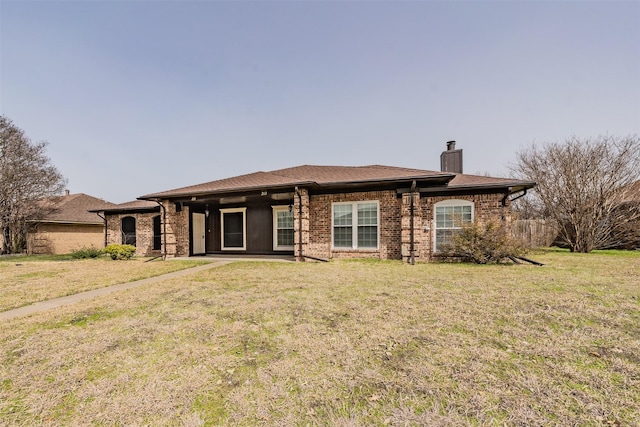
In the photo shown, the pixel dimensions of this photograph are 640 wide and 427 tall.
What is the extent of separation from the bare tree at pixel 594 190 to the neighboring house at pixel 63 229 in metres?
25.5

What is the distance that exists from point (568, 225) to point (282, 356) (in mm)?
17871

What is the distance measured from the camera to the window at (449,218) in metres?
9.62

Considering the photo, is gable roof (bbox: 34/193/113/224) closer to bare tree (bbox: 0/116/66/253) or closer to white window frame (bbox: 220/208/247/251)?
bare tree (bbox: 0/116/66/253)

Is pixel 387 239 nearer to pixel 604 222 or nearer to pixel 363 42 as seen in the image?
pixel 363 42

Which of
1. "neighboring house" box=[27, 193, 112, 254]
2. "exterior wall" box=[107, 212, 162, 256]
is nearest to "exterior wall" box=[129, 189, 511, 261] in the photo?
"exterior wall" box=[107, 212, 162, 256]

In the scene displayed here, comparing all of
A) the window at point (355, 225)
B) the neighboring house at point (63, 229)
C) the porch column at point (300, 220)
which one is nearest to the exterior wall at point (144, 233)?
the neighboring house at point (63, 229)

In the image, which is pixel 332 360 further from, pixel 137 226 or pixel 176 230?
pixel 137 226

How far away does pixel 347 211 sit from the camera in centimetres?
1060

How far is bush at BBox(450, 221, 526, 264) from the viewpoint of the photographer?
8.52m

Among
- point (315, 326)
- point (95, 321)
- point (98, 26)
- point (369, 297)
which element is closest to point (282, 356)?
point (315, 326)

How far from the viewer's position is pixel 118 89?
39.4ft

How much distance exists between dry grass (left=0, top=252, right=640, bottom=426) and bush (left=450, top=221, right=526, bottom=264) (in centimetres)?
351

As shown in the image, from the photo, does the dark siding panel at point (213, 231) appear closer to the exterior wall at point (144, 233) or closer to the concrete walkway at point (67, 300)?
the exterior wall at point (144, 233)

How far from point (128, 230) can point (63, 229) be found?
698 cm
